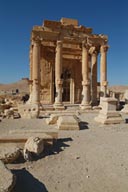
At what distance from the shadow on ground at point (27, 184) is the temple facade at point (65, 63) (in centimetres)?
1167

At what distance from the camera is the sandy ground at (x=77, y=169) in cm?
358

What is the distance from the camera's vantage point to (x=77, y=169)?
4227 millimetres

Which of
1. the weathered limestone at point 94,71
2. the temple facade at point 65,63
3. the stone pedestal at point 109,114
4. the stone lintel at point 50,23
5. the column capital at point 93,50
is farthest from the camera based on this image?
the weathered limestone at point 94,71

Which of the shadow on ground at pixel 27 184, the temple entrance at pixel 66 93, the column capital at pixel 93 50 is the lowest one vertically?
the shadow on ground at pixel 27 184

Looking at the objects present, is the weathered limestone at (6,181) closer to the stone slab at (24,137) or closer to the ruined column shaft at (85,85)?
the stone slab at (24,137)

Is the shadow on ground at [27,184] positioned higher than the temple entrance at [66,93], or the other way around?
the temple entrance at [66,93]

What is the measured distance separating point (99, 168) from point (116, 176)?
1.44 feet

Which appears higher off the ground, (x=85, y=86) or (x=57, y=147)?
(x=85, y=86)

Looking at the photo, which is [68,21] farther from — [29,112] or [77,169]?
[77,169]

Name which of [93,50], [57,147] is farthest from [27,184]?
[93,50]

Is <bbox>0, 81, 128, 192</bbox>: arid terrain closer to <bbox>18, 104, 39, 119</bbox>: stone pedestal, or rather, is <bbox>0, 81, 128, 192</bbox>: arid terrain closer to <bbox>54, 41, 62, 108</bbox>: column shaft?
<bbox>18, 104, 39, 119</bbox>: stone pedestal

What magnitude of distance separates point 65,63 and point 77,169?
1708cm

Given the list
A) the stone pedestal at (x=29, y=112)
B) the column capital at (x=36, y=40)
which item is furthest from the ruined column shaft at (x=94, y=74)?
the stone pedestal at (x=29, y=112)

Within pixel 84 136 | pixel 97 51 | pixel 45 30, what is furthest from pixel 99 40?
pixel 84 136
